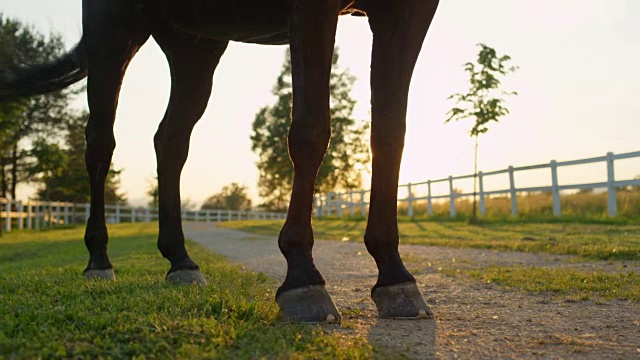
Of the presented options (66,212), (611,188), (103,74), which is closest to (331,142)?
(66,212)

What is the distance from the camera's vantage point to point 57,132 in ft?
86.6

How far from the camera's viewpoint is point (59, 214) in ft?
111

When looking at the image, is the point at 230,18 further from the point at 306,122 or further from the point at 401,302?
the point at 401,302

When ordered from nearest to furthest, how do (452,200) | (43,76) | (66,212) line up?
(43,76) < (452,200) < (66,212)

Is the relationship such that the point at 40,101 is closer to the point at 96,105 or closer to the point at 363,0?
the point at 96,105

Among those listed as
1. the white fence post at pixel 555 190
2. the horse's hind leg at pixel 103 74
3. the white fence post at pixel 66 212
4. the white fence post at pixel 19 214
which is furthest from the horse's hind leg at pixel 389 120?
the white fence post at pixel 66 212

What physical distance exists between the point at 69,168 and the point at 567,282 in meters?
28.2

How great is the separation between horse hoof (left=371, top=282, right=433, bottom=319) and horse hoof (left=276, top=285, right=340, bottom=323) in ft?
1.09

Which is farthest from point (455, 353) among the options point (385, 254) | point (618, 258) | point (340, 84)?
point (340, 84)

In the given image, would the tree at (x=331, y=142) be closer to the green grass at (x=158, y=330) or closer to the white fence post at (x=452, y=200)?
the white fence post at (x=452, y=200)

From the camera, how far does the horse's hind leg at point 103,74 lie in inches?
172

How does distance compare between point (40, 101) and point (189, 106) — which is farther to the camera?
point (40, 101)

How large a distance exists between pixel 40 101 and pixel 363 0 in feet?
41.0

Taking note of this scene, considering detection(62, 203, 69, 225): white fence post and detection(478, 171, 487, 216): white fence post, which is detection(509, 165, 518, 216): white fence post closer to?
detection(478, 171, 487, 216): white fence post
